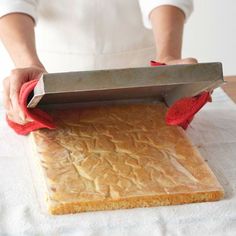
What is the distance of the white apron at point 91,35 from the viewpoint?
123 centimetres

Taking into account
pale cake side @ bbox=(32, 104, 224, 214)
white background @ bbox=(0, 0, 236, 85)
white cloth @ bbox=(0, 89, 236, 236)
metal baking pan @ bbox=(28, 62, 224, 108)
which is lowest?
white background @ bbox=(0, 0, 236, 85)

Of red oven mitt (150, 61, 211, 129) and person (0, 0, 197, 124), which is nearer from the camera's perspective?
red oven mitt (150, 61, 211, 129)

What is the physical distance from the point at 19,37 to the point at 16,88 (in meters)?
0.19

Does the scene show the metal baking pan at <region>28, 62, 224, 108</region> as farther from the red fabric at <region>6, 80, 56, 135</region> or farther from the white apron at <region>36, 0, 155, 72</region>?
the white apron at <region>36, 0, 155, 72</region>

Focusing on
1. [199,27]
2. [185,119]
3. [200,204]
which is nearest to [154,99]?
[185,119]

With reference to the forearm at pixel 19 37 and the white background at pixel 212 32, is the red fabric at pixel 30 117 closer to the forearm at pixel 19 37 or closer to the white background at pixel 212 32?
the forearm at pixel 19 37

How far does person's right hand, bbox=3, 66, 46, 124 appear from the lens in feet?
3.02

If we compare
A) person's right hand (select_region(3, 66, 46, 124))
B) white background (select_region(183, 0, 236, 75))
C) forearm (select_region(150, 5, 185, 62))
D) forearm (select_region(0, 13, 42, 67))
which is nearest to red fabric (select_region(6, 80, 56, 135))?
person's right hand (select_region(3, 66, 46, 124))

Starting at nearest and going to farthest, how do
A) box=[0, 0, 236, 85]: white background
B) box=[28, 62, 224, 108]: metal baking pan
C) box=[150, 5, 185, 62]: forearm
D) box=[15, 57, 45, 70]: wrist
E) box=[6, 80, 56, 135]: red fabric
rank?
1. box=[28, 62, 224, 108]: metal baking pan
2. box=[6, 80, 56, 135]: red fabric
3. box=[15, 57, 45, 70]: wrist
4. box=[150, 5, 185, 62]: forearm
5. box=[0, 0, 236, 85]: white background

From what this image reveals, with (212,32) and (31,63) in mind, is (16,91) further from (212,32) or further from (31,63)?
(212,32)

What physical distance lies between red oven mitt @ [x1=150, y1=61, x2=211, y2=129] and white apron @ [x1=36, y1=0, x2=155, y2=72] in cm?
30

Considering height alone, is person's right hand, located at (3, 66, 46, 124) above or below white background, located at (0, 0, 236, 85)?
above

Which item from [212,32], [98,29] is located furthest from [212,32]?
[98,29]

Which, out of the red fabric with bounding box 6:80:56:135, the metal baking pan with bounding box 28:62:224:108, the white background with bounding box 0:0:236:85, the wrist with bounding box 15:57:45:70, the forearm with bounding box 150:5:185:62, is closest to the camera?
the metal baking pan with bounding box 28:62:224:108
